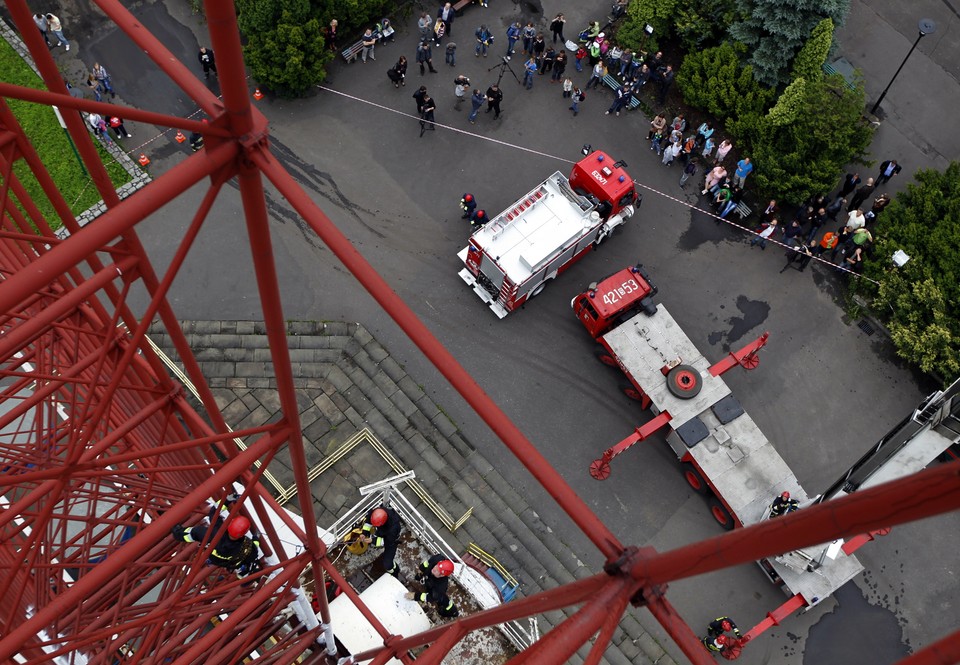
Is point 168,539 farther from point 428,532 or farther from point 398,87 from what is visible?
point 398,87

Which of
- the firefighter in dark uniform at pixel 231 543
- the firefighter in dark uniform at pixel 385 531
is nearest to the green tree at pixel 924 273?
the firefighter in dark uniform at pixel 385 531

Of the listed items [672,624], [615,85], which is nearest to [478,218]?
[615,85]

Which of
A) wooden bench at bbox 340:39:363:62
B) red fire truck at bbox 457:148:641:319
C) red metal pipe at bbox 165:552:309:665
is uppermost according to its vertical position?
wooden bench at bbox 340:39:363:62

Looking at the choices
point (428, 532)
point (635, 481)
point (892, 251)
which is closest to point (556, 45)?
point (892, 251)

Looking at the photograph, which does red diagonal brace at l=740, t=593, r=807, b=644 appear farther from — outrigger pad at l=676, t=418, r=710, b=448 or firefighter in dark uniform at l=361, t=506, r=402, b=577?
firefighter in dark uniform at l=361, t=506, r=402, b=577

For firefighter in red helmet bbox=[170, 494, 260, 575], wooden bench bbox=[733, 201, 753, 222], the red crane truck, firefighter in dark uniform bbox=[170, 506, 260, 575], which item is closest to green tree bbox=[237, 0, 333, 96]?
the red crane truck

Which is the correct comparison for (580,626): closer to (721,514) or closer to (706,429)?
(706,429)
